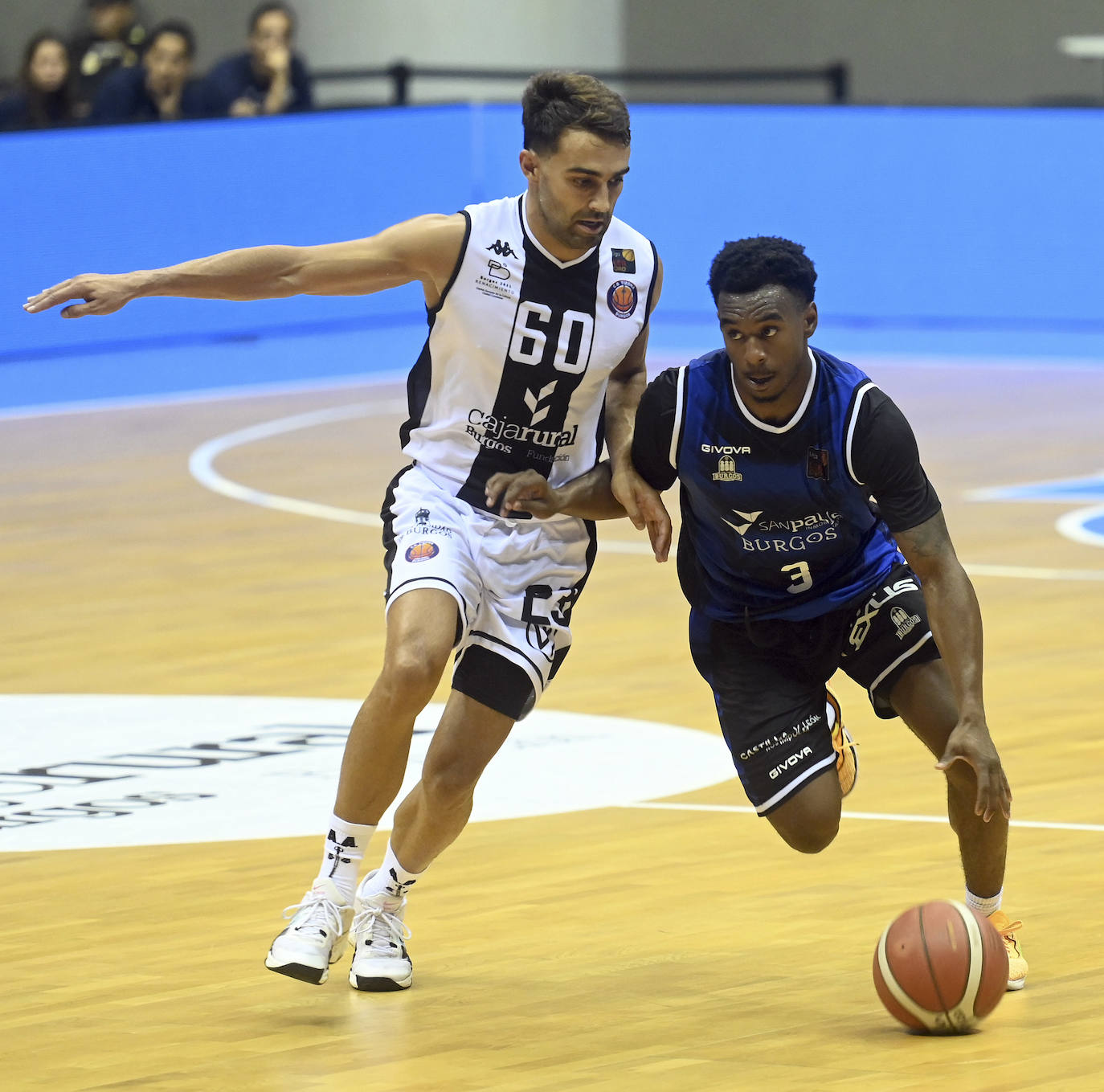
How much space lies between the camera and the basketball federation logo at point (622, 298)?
A: 5.85 m

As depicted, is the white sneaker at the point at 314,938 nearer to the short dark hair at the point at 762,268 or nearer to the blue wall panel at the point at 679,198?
the short dark hair at the point at 762,268

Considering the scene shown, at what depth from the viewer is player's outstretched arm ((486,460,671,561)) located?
18.5ft

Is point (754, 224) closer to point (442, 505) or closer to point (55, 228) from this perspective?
point (55, 228)

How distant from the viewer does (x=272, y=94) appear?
18656 millimetres

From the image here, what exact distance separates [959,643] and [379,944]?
1479mm

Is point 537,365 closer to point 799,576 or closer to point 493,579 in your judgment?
point 493,579

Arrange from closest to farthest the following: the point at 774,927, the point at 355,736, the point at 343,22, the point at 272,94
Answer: the point at 355,736, the point at 774,927, the point at 272,94, the point at 343,22

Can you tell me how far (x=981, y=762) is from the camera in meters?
5.09

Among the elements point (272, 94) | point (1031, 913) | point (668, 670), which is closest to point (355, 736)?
point (1031, 913)

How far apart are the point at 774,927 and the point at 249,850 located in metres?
1.59

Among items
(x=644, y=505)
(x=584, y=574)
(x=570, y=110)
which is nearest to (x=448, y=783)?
(x=584, y=574)

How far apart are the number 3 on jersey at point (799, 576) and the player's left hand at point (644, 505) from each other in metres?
0.29

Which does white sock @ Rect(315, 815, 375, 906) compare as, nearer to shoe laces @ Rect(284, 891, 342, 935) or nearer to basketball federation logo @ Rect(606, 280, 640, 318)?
shoe laces @ Rect(284, 891, 342, 935)

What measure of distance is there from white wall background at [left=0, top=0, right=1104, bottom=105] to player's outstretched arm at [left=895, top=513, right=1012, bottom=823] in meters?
17.9
